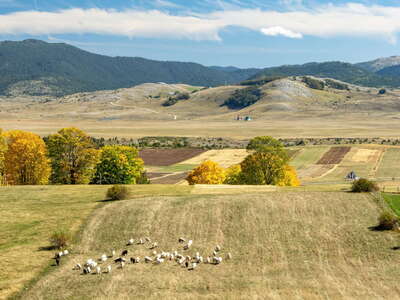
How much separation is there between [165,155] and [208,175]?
7543 cm

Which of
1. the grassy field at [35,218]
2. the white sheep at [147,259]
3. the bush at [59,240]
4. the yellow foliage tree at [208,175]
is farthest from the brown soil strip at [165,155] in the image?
the white sheep at [147,259]

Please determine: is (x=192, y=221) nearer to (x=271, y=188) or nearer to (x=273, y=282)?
(x=273, y=282)

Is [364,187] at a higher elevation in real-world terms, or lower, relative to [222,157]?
higher

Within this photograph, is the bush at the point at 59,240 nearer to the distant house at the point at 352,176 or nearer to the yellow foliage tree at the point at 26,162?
the yellow foliage tree at the point at 26,162

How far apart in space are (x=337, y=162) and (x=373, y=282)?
4536 inches

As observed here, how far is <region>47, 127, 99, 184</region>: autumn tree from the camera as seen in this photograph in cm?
8431

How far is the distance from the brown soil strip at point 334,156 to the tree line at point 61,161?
79360 millimetres

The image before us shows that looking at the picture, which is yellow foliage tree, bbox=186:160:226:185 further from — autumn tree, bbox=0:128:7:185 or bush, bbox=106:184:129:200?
bush, bbox=106:184:129:200

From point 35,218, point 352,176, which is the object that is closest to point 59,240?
point 35,218

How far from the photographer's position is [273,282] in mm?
35844

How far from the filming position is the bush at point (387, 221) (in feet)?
152

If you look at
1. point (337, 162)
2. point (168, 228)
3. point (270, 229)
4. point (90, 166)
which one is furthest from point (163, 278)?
point (337, 162)

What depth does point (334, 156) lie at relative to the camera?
6240 inches

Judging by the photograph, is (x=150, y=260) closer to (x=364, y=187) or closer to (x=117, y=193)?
(x=117, y=193)
